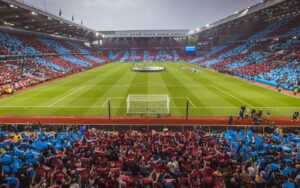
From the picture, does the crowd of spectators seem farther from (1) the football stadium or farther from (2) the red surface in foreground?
(2) the red surface in foreground

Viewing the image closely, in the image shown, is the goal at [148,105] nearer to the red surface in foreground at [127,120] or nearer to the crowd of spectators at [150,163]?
the red surface in foreground at [127,120]

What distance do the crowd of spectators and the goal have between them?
34.0 ft

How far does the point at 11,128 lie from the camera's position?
19.1 meters

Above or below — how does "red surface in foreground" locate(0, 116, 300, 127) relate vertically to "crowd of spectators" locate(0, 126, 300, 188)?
below

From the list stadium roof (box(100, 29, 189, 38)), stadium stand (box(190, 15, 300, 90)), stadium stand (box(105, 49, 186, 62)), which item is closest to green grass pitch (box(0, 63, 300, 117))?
stadium stand (box(190, 15, 300, 90))

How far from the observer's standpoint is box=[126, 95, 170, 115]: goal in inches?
957

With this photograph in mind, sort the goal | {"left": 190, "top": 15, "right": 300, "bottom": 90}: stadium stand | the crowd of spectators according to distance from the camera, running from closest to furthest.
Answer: the crowd of spectators < the goal < {"left": 190, "top": 15, "right": 300, "bottom": 90}: stadium stand

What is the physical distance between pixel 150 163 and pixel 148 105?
1599 centimetres

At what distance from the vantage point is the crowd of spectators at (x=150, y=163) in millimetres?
8312

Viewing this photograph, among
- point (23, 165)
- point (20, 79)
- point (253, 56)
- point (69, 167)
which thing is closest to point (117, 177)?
point (69, 167)

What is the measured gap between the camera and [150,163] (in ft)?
31.9

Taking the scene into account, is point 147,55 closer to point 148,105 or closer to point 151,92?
point 151,92

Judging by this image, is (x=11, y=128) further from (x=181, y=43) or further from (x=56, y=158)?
(x=181, y=43)

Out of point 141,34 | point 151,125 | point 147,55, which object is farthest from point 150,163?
point 141,34
